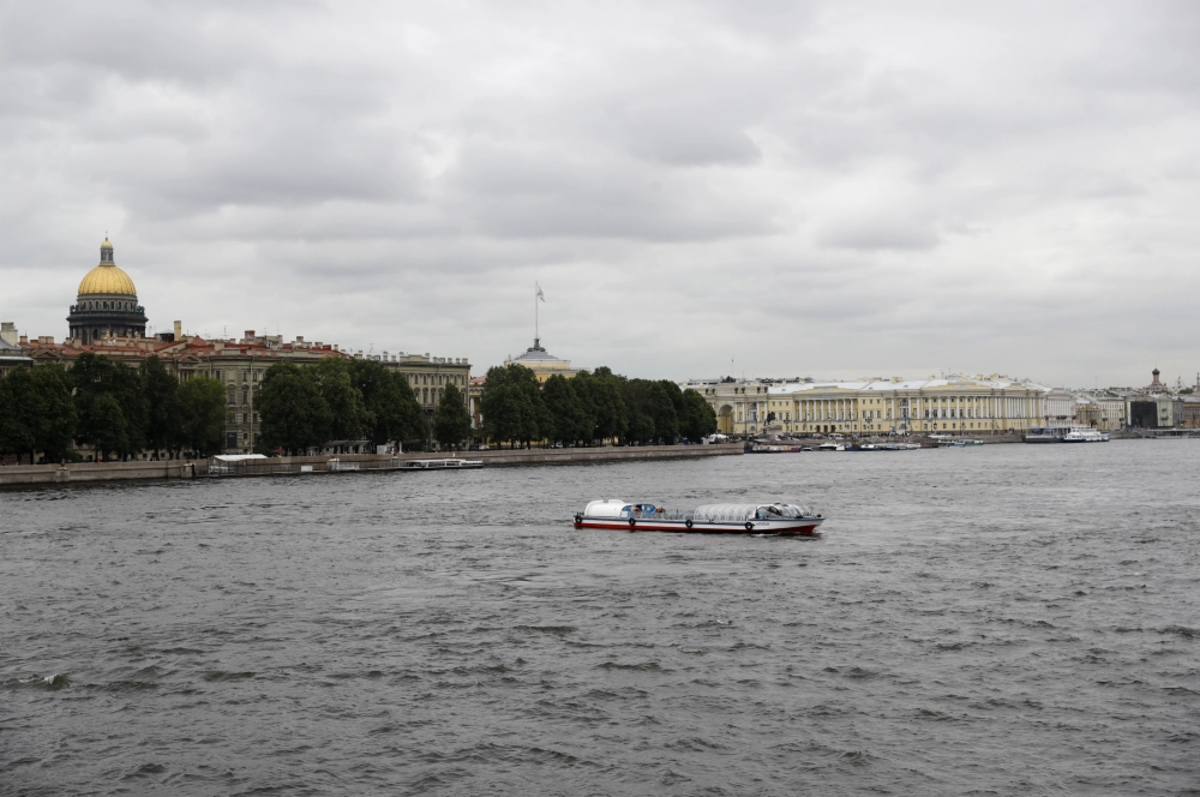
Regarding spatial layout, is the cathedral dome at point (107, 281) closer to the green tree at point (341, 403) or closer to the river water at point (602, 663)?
the green tree at point (341, 403)

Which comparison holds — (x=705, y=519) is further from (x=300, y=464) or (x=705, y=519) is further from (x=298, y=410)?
(x=300, y=464)

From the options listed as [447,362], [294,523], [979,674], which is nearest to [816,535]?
[294,523]

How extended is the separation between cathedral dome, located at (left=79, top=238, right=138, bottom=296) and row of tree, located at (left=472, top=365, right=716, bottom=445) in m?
35.3

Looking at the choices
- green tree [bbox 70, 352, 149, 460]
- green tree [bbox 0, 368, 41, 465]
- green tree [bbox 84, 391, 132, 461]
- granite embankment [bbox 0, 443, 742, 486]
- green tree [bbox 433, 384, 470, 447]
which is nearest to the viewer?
green tree [bbox 0, 368, 41, 465]

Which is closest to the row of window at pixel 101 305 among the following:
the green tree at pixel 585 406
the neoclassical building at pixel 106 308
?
the neoclassical building at pixel 106 308

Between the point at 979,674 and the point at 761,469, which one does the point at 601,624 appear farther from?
the point at 761,469

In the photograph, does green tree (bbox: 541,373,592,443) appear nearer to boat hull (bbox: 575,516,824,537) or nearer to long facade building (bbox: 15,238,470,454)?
long facade building (bbox: 15,238,470,454)

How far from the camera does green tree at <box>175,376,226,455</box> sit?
3474 inches

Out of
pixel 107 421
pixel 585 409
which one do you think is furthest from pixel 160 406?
pixel 585 409

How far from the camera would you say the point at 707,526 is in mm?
45312

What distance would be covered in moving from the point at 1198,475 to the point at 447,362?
244 ft

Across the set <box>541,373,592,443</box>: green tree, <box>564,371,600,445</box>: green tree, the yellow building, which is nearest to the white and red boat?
<box>541,373,592,443</box>: green tree

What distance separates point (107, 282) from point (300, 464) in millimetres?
46632

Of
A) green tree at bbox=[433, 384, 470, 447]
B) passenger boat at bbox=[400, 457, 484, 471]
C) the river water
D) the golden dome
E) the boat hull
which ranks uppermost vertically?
the golden dome
